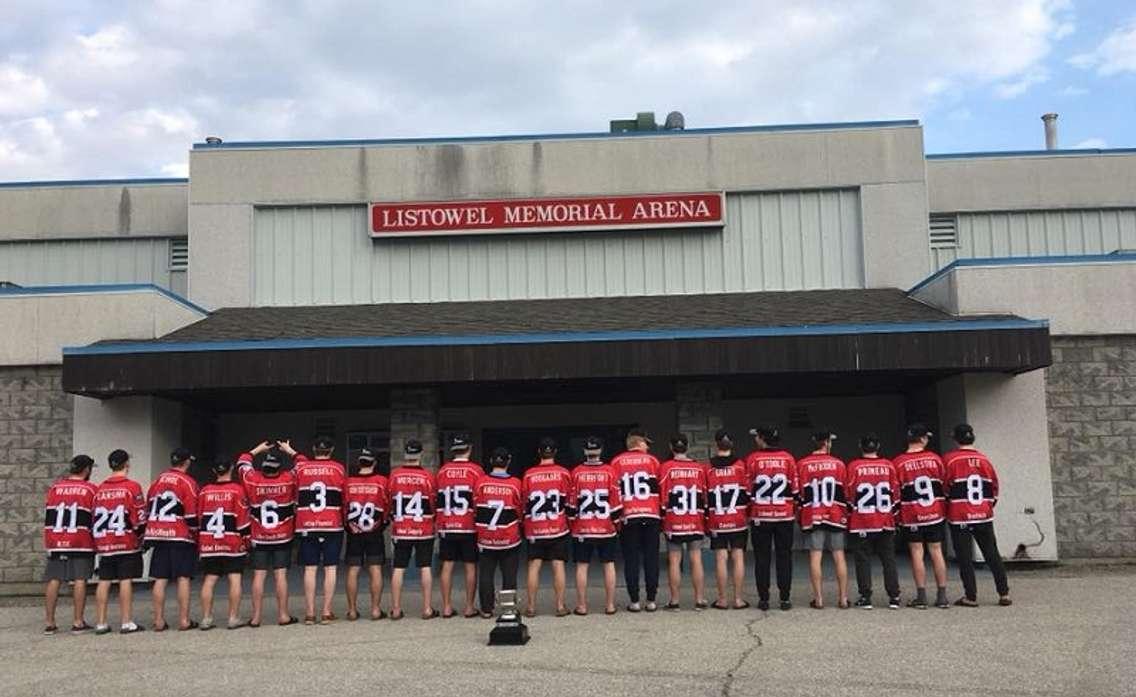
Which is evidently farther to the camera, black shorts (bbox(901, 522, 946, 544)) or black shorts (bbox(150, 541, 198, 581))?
black shorts (bbox(901, 522, 946, 544))

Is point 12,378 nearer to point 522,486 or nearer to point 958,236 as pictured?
point 522,486

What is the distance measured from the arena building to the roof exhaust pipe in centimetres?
315

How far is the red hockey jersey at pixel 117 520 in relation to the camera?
996cm

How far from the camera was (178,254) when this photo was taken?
19.7m

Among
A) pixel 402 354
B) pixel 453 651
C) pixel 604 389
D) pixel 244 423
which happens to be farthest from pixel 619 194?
pixel 453 651

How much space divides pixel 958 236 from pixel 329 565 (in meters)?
15.0

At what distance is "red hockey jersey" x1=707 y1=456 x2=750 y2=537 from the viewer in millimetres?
10047

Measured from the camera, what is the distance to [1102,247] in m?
19.7

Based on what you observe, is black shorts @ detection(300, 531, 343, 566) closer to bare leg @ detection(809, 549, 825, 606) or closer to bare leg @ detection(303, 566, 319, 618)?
bare leg @ detection(303, 566, 319, 618)

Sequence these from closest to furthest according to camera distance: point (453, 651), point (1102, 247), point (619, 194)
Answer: point (453, 651)
point (619, 194)
point (1102, 247)

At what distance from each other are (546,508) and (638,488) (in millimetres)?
973

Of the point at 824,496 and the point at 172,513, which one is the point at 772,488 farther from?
the point at 172,513

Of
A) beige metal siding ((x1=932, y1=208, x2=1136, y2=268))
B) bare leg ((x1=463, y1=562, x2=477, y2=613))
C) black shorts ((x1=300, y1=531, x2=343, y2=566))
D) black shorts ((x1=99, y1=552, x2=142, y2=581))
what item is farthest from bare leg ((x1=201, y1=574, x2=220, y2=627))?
beige metal siding ((x1=932, y1=208, x2=1136, y2=268))

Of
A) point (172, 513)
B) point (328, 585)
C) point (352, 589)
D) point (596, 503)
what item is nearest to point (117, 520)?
point (172, 513)
